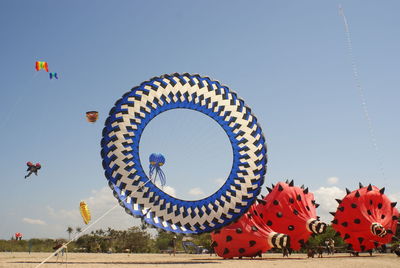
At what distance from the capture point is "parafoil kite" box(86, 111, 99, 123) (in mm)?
24209

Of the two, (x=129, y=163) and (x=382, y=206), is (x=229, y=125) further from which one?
(x=382, y=206)

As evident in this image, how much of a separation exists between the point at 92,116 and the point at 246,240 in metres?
11.5

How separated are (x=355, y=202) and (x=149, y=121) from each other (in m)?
15.1

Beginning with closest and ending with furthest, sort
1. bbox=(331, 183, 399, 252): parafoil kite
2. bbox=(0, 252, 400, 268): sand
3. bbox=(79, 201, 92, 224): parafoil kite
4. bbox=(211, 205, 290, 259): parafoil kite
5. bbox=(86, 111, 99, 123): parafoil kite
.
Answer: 1. bbox=(0, 252, 400, 268): sand
2. bbox=(211, 205, 290, 259): parafoil kite
3. bbox=(86, 111, 99, 123): parafoil kite
4. bbox=(331, 183, 399, 252): parafoil kite
5. bbox=(79, 201, 92, 224): parafoil kite

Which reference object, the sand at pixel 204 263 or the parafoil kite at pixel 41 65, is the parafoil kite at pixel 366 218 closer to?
the sand at pixel 204 263

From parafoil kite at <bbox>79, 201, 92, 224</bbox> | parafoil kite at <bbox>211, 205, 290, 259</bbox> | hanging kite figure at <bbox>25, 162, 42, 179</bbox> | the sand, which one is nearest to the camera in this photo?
the sand

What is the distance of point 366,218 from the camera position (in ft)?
84.7

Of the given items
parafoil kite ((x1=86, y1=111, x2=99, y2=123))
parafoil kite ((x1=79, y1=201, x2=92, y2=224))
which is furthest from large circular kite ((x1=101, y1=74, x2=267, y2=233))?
parafoil kite ((x1=79, y1=201, x2=92, y2=224))

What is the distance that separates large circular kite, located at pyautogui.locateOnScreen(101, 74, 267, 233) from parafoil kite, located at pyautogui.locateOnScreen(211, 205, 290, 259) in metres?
2.51

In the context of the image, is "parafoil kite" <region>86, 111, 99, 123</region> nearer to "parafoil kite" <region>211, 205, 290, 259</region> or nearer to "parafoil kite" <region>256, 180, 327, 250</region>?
"parafoil kite" <region>211, 205, 290, 259</region>

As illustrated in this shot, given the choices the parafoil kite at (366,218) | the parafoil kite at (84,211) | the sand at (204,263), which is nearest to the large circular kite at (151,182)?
the sand at (204,263)

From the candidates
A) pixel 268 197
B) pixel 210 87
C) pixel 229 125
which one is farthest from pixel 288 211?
pixel 210 87

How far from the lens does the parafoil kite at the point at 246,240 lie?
→ 72.7 ft

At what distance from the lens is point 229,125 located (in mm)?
20031
